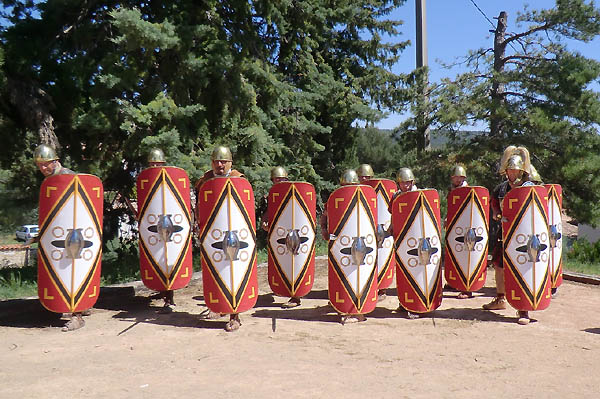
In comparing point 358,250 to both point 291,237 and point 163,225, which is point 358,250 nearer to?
point 291,237

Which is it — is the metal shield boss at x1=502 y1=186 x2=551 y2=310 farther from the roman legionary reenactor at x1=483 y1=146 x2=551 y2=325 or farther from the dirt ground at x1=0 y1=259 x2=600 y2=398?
the dirt ground at x1=0 y1=259 x2=600 y2=398

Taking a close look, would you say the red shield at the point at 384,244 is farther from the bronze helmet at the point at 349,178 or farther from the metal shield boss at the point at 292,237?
the bronze helmet at the point at 349,178

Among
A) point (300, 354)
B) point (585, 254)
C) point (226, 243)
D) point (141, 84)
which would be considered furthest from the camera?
point (585, 254)

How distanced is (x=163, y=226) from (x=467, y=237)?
11.0ft

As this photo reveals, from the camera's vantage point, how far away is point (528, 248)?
4.86 meters

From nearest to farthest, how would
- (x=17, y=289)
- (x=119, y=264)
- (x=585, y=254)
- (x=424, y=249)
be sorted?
1. (x=424, y=249)
2. (x=17, y=289)
3. (x=119, y=264)
4. (x=585, y=254)

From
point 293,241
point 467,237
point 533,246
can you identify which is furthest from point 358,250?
point 467,237

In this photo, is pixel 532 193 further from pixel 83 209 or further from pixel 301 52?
pixel 301 52

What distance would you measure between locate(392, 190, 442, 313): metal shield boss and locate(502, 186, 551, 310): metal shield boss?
26.9 inches

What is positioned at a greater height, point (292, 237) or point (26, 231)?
point (292, 237)

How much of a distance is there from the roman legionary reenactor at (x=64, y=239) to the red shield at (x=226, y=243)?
1029mm

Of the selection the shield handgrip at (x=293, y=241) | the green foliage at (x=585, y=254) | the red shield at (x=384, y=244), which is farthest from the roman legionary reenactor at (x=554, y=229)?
the green foliage at (x=585, y=254)

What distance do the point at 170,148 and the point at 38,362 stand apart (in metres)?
4.21

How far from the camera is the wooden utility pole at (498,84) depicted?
10266 mm
